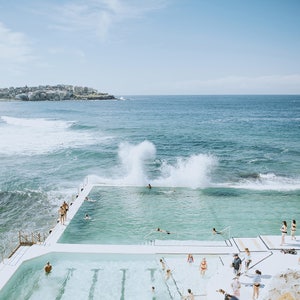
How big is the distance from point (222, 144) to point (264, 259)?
43.3 meters

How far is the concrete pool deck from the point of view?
15.6 m

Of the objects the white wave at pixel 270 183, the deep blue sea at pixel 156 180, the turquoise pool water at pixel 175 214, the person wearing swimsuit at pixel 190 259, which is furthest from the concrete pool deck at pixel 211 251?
the white wave at pixel 270 183

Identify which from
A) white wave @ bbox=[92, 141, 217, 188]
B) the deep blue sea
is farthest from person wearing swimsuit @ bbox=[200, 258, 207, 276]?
white wave @ bbox=[92, 141, 217, 188]

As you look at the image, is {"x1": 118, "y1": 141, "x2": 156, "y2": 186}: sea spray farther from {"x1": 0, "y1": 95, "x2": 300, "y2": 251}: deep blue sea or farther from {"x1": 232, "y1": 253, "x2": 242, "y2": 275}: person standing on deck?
{"x1": 232, "y1": 253, "x2": 242, "y2": 275}: person standing on deck

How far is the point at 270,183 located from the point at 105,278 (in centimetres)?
2444

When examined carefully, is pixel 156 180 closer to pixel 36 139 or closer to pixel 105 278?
pixel 105 278

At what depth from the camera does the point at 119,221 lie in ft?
77.5

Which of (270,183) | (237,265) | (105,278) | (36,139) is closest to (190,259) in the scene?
(237,265)

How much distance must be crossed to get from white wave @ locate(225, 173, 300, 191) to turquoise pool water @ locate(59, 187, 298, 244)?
5.72 ft

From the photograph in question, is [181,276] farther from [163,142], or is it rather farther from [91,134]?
[91,134]

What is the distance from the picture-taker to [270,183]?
114 feet

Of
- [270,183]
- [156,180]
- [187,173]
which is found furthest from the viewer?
[187,173]

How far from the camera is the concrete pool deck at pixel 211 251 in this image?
15559mm

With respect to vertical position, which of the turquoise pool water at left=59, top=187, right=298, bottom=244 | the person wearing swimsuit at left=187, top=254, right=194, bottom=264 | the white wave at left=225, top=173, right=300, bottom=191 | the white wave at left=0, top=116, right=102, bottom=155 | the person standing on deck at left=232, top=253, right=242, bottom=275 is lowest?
the white wave at left=225, top=173, right=300, bottom=191
